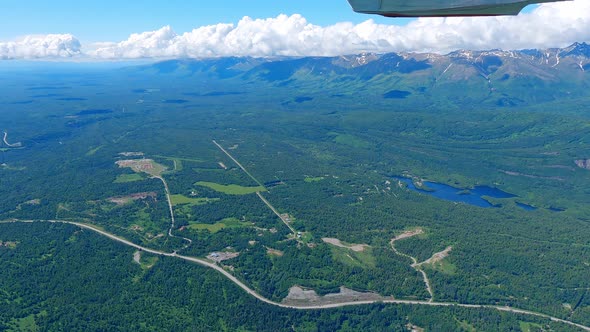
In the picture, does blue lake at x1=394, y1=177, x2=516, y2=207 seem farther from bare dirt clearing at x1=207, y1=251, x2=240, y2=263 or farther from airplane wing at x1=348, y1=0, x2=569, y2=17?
airplane wing at x1=348, y1=0, x2=569, y2=17

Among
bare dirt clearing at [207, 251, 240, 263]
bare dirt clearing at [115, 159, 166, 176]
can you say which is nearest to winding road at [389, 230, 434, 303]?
bare dirt clearing at [207, 251, 240, 263]

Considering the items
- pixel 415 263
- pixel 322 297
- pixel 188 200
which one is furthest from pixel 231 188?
pixel 415 263

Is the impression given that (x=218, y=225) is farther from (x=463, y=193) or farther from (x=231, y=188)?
(x=463, y=193)

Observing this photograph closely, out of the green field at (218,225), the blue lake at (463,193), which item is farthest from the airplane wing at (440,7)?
the blue lake at (463,193)

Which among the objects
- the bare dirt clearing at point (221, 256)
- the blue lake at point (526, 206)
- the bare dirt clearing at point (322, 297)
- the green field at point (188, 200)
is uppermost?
the green field at point (188, 200)

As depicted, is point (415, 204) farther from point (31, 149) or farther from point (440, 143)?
point (31, 149)

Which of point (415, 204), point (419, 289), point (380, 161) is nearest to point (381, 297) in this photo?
point (419, 289)

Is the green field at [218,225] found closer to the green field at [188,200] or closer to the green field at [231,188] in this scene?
the green field at [188,200]
